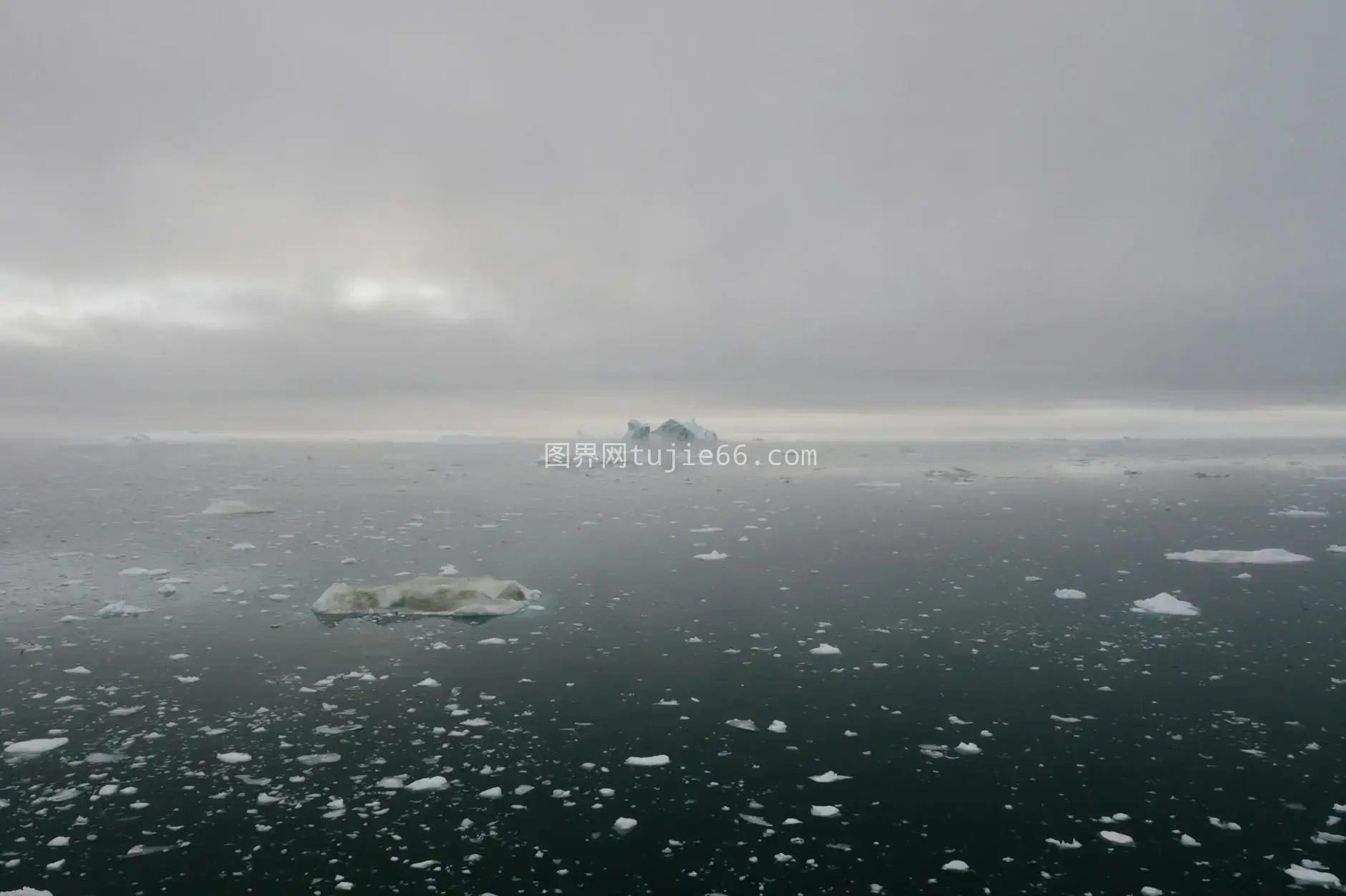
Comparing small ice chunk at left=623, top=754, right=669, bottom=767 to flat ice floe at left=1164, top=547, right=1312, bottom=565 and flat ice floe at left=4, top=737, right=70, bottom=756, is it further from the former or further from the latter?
flat ice floe at left=1164, top=547, right=1312, bottom=565

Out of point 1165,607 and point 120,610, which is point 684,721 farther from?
point 120,610

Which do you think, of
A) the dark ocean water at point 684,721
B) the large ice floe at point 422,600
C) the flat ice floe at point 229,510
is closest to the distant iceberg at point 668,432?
the flat ice floe at point 229,510

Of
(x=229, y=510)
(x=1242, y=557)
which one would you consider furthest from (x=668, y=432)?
(x=1242, y=557)

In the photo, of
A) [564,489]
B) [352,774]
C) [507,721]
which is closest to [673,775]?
[507,721]

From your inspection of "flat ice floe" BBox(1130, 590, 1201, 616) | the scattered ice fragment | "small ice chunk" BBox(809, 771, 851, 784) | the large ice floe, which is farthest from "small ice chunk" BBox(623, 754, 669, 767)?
"flat ice floe" BBox(1130, 590, 1201, 616)

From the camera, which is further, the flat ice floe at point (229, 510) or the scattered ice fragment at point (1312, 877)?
the flat ice floe at point (229, 510)

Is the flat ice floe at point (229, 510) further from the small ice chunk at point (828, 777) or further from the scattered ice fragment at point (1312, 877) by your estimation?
the scattered ice fragment at point (1312, 877)
